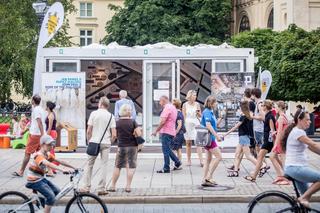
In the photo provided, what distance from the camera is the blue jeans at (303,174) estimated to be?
9680 millimetres

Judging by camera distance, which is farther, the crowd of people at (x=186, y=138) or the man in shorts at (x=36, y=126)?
the man in shorts at (x=36, y=126)

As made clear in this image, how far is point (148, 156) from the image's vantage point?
20.3 m

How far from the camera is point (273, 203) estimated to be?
9727mm

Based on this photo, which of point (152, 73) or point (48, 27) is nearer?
point (48, 27)

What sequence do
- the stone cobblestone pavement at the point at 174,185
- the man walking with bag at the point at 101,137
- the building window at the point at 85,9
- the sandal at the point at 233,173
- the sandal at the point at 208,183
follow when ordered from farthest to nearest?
the building window at the point at 85,9
the sandal at the point at 233,173
the sandal at the point at 208,183
the man walking with bag at the point at 101,137
the stone cobblestone pavement at the point at 174,185

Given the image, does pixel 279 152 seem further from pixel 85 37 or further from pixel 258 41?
pixel 85 37

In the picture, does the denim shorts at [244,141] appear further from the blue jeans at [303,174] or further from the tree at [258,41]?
the tree at [258,41]

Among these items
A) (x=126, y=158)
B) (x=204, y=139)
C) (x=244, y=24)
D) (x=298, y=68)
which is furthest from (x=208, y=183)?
(x=244, y=24)

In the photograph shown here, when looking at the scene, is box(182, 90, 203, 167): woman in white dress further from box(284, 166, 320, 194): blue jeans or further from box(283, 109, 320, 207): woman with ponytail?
box(284, 166, 320, 194): blue jeans

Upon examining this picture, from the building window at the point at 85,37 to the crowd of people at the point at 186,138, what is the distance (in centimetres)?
5926

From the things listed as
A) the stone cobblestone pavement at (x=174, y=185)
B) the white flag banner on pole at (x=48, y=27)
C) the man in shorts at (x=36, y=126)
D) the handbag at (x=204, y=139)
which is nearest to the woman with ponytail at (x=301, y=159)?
the stone cobblestone pavement at (x=174, y=185)

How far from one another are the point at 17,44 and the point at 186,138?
79.1ft

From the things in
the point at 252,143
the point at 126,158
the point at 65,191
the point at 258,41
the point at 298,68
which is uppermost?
the point at 258,41

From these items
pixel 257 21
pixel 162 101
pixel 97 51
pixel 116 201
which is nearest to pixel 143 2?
pixel 257 21
